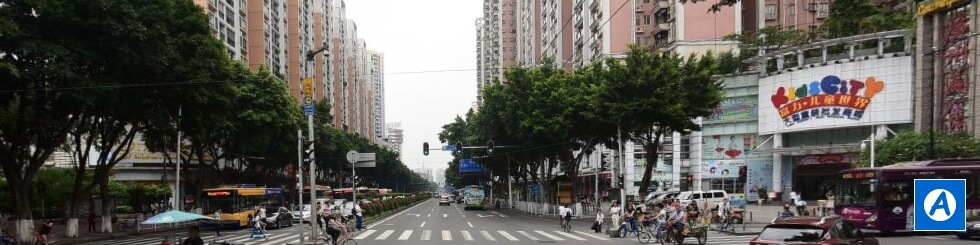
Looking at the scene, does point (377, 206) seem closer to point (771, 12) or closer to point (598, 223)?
point (598, 223)

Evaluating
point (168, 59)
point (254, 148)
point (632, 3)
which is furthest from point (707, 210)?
point (632, 3)

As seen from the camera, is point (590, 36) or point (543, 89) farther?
point (590, 36)

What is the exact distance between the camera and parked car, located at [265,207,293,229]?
3909cm

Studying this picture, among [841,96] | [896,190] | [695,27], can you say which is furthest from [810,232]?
[695,27]

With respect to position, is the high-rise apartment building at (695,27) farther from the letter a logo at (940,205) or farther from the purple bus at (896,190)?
the letter a logo at (940,205)

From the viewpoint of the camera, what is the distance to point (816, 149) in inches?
1837

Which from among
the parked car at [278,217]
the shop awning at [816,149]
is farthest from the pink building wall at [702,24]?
the parked car at [278,217]

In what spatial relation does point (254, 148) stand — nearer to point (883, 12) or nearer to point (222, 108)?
point (222, 108)

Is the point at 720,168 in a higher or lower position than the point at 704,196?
higher

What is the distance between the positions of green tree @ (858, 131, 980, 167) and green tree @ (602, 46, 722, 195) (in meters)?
9.76

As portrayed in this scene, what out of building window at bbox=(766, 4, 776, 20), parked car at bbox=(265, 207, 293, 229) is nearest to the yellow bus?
parked car at bbox=(265, 207, 293, 229)

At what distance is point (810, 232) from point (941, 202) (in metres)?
4.50

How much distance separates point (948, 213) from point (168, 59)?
23.1 m

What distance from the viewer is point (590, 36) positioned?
72.1 metres
